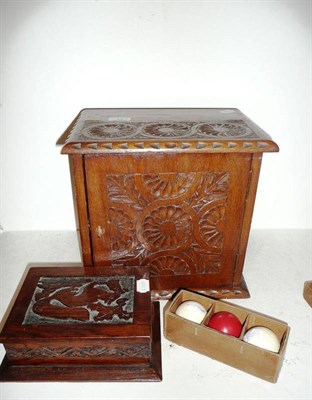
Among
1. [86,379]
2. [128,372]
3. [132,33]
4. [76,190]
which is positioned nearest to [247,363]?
[128,372]

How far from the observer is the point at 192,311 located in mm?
1037

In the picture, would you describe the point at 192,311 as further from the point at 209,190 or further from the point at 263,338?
the point at 209,190

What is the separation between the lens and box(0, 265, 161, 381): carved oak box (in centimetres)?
90

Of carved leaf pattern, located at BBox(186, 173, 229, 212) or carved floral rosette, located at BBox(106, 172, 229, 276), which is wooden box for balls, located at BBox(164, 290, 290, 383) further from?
carved leaf pattern, located at BBox(186, 173, 229, 212)

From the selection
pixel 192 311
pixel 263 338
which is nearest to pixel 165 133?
pixel 192 311

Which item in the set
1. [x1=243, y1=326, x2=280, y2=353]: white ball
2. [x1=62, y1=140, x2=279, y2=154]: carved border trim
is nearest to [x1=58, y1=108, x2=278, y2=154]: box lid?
[x1=62, y1=140, x2=279, y2=154]: carved border trim

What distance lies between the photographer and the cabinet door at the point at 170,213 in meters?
1.03

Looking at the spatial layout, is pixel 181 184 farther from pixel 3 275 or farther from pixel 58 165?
pixel 3 275

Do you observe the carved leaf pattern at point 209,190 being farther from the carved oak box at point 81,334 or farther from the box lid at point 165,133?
the carved oak box at point 81,334

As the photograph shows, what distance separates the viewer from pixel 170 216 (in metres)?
1.12

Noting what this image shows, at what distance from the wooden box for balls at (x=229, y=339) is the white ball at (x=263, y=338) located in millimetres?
14

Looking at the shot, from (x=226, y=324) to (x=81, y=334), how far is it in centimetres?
39

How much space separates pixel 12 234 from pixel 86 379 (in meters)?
0.89

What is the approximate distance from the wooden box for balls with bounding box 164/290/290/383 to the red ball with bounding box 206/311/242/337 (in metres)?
0.02
